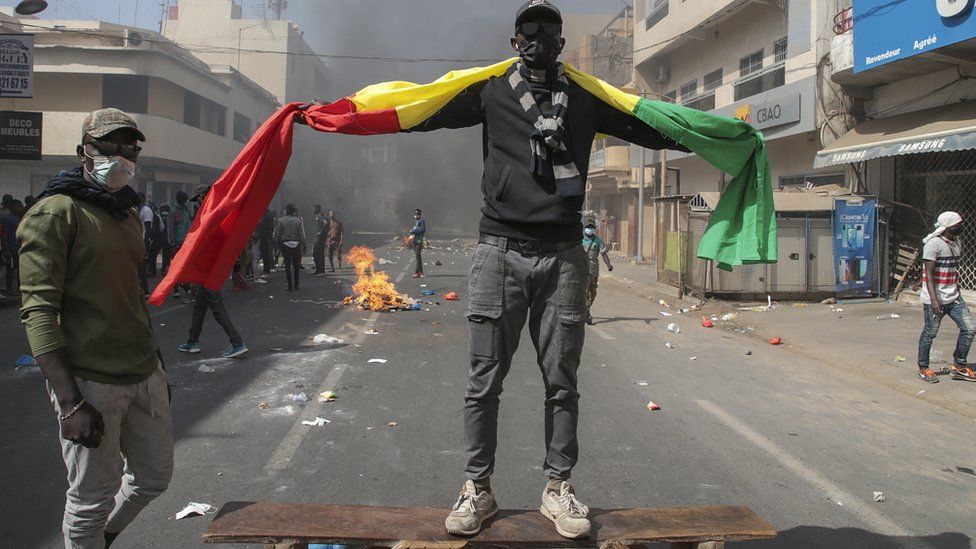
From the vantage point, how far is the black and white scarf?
A: 8.21 ft

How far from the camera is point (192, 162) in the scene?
28.3m

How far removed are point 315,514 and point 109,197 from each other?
1.40 metres

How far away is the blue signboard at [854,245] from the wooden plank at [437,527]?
12.0 m

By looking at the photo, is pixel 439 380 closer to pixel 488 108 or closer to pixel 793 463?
pixel 793 463

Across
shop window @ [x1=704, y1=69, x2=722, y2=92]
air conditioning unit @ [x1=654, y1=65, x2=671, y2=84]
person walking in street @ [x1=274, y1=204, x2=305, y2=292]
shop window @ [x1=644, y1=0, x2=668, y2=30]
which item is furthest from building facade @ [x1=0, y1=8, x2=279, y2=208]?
shop window @ [x1=704, y1=69, x2=722, y2=92]

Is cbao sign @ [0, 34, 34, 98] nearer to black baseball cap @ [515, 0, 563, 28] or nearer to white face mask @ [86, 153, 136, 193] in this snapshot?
white face mask @ [86, 153, 136, 193]

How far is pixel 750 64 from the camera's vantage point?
1869cm

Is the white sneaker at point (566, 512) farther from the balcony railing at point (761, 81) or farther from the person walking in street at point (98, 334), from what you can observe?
the balcony railing at point (761, 81)

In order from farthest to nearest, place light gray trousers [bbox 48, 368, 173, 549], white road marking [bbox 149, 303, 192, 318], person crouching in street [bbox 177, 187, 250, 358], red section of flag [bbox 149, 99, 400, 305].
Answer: white road marking [bbox 149, 303, 192, 318], person crouching in street [bbox 177, 187, 250, 358], red section of flag [bbox 149, 99, 400, 305], light gray trousers [bbox 48, 368, 173, 549]

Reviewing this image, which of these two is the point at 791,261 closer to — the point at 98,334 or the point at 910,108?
the point at 910,108

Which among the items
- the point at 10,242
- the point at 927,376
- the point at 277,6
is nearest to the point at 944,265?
the point at 927,376

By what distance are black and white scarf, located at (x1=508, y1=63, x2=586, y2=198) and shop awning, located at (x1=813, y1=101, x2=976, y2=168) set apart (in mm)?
9691

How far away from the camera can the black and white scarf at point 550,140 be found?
8.21 feet

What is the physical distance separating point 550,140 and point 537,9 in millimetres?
524
